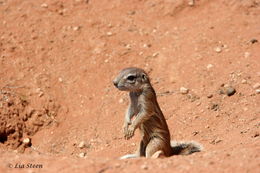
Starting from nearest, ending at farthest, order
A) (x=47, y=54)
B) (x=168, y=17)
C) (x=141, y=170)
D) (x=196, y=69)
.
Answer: (x=141, y=170), (x=196, y=69), (x=47, y=54), (x=168, y=17)

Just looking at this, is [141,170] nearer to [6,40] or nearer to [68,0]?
[6,40]

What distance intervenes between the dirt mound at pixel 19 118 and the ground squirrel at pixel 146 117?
77.6 inches

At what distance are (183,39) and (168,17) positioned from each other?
78 centimetres

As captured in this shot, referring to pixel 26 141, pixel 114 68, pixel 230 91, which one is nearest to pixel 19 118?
pixel 26 141

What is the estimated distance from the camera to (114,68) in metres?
7.92

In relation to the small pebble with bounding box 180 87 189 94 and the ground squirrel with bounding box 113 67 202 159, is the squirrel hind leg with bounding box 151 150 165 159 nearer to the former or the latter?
the ground squirrel with bounding box 113 67 202 159

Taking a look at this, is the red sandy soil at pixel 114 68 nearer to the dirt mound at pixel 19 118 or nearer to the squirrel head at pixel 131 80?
the dirt mound at pixel 19 118

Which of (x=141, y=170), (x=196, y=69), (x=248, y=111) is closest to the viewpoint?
(x=141, y=170)

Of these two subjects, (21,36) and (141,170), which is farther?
(21,36)

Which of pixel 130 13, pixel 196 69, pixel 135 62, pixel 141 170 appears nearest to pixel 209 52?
pixel 196 69

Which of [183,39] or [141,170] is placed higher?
[141,170]

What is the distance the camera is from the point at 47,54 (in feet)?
26.8

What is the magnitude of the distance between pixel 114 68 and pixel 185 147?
241 centimetres

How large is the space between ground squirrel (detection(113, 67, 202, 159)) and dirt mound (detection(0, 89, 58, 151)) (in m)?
1.97
